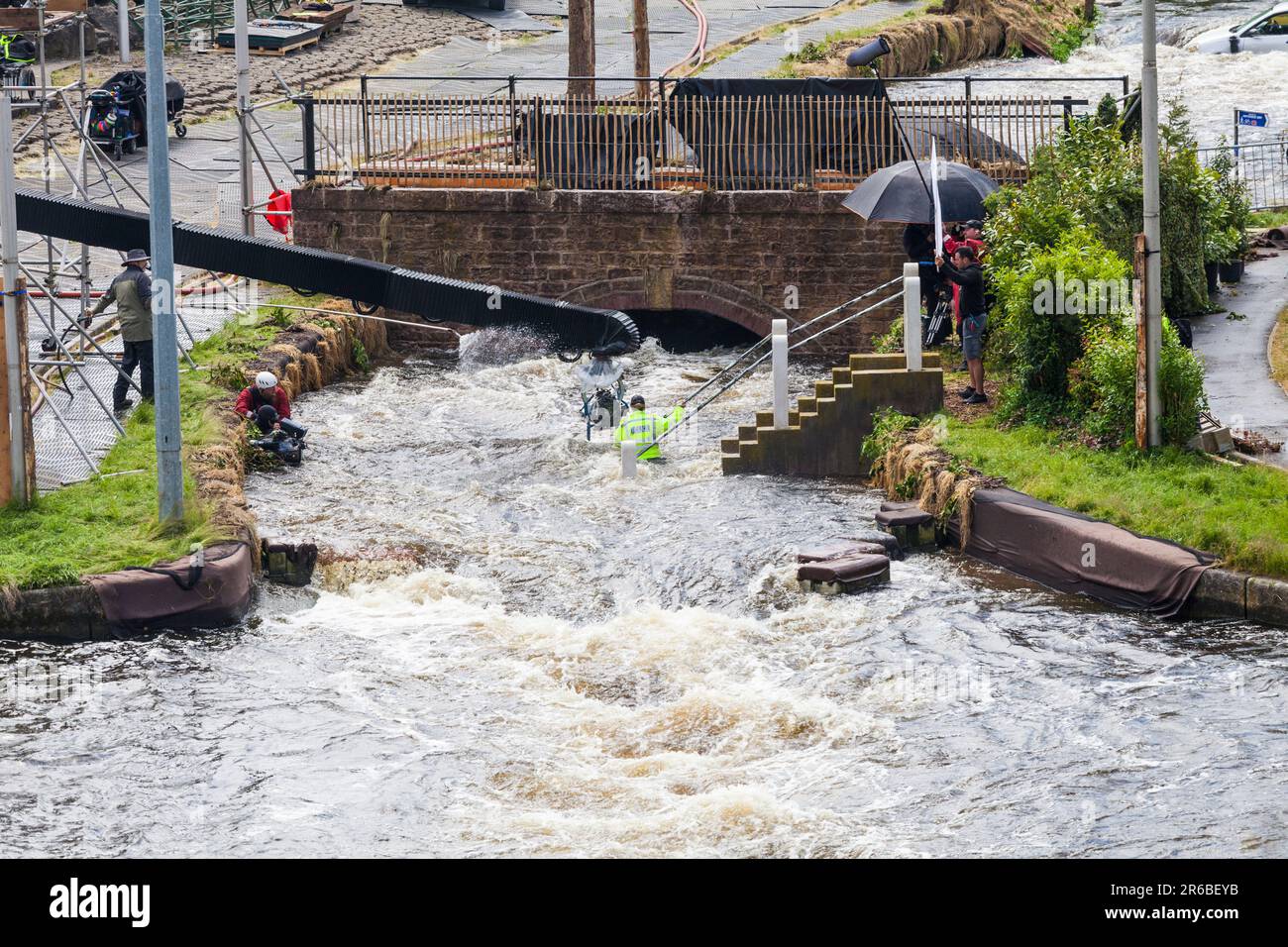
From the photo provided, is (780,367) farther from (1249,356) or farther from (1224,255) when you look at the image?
(1224,255)

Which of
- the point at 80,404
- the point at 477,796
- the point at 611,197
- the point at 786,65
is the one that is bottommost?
the point at 477,796

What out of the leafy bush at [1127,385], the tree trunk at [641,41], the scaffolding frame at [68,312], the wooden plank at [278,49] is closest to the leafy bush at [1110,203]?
the leafy bush at [1127,385]

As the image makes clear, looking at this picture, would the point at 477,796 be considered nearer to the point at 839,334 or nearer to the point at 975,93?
the point at 839,334

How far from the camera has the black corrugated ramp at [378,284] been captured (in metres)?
19.5

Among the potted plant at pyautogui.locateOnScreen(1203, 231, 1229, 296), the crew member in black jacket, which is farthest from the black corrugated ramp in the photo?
the potted plant at pyautogui.locateOnScreen(1203, 231, 1229, 296)

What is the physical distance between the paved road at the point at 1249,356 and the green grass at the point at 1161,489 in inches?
44.9

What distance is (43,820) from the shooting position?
1345 centimetres

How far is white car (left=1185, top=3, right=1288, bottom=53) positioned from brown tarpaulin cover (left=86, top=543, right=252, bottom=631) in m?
36.1

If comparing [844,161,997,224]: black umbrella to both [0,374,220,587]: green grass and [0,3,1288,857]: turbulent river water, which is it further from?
[0,374,220,587]: green grass

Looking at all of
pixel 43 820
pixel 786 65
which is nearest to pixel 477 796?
pixel 43 820

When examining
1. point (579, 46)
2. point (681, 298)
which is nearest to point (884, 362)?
point (681, 298)

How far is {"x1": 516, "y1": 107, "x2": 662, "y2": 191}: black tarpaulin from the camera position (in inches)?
1170

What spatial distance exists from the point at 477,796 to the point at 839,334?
17.0 meters
